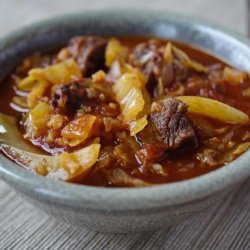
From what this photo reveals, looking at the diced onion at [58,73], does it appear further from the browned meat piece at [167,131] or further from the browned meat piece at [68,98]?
the browned meat piece at [167,131]

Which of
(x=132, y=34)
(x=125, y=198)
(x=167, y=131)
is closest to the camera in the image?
(x=125, y=198)

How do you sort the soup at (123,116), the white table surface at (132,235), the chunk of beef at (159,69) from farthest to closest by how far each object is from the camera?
the chunk of beef at (159,69)
the white table surface at (132,235)
the soup at (123,116)

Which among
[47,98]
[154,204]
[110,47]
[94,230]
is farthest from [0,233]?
[110,47]

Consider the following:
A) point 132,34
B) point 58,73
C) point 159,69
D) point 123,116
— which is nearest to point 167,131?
point 123,116

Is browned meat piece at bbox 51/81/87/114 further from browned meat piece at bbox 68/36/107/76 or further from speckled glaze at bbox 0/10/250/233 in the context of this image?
speckled glaze at bbox 0/10/250/233

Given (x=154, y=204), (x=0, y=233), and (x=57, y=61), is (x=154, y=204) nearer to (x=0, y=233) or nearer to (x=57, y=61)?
(x=0, y=233)

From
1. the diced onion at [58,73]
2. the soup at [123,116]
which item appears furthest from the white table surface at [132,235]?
the diced onion at [58,73]

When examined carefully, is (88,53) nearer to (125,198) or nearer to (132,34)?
(132,34)
